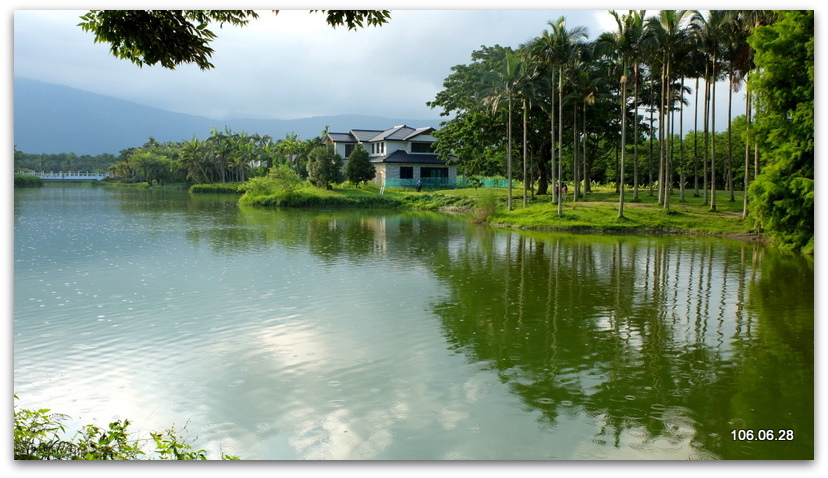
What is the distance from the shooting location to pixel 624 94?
3042cm

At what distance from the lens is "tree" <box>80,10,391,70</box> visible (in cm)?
752

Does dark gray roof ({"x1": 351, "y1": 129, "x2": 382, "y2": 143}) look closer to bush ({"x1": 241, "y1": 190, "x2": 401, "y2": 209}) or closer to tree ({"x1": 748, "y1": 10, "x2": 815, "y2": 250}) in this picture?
bush ({"x1": 241, "y1": 190, "x2": 401, "y2": 209})

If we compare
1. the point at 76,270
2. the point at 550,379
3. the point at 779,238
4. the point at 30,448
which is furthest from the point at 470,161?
the point at 30,448

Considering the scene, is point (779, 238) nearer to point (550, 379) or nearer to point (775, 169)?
point (775, 169)

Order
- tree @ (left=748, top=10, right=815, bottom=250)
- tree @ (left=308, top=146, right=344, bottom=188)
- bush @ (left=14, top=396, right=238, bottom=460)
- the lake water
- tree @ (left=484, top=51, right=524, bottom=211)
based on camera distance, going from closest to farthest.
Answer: bush @ (left=14, top=396, right=238, bottom=460) → the lake water → tree @ (left=748, top=10, right=815, bottom=250) → tree @ (left=484, top=51, right=524, bottom=211) → tree @ (left=308, top=146, right=344, bottom=188)

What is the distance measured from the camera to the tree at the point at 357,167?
52312mm

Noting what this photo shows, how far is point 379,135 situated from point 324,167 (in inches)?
462

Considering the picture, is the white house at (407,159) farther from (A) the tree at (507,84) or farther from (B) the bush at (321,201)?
(A) the tree at (507,84)

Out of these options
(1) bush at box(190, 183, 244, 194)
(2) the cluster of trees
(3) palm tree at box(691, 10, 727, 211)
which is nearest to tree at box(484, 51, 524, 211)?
(2) the cluster of trees

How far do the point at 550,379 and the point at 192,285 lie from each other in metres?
9.34

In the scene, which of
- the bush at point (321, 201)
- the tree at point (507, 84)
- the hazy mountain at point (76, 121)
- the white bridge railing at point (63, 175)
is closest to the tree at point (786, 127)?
the hazy mountain at point (76, 121)

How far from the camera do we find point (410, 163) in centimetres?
5812

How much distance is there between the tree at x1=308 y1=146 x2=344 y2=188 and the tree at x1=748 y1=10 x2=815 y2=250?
37.0 meters

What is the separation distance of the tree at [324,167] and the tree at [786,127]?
37026 mm
